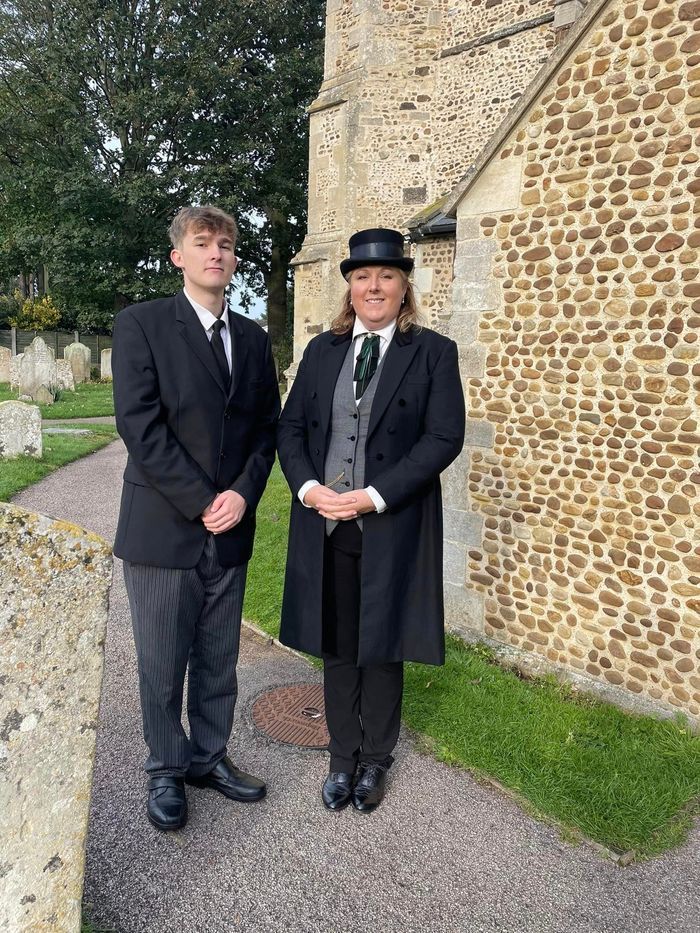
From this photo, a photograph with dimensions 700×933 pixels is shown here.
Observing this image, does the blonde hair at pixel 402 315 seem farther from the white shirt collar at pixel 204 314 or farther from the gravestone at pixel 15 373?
the gravestone at pixel 15 373

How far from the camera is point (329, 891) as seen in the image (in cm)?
Answer: 282

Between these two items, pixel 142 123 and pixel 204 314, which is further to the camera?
pixel 142 123

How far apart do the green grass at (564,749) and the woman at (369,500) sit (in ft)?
2.35

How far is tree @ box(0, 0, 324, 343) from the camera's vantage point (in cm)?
2308

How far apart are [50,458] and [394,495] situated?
950 centimetres

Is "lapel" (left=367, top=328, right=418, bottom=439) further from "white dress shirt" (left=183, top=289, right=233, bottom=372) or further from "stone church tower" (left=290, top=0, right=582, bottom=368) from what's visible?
"stone church tower" (left=290, top=0, right=582, bottom=368)

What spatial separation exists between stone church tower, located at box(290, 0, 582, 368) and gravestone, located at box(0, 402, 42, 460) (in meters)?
7.34

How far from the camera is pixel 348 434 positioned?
3.34m

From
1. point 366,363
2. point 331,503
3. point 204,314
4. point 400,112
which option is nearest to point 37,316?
point 400,112

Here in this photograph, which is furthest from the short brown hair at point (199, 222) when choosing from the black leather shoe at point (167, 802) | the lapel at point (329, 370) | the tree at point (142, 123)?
the tree at point (142, 123)

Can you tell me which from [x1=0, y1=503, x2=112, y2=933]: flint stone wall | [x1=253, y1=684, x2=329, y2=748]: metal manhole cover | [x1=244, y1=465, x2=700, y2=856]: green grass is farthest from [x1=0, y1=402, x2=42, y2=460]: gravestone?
[x1=0, y1=503, x2=112, y2=933]: flint stone wall

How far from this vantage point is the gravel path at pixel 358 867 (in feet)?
8.84

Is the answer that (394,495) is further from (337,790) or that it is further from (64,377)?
(64,377)

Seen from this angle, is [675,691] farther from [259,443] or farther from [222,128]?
[222,128]
